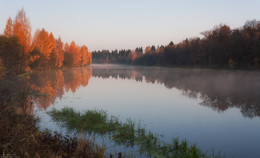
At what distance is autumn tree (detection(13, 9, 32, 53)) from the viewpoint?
1293 inches

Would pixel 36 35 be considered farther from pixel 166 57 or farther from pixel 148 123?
pixel 166 57

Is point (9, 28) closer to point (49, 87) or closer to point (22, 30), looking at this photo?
point (22, 30)

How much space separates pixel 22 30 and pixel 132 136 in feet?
116

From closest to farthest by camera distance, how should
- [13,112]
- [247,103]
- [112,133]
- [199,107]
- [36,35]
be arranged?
[112,133], [13,112], [199,107], [247,103], [36,35]

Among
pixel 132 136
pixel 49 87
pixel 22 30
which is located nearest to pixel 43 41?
pixel 22 30

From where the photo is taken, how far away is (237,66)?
165ft

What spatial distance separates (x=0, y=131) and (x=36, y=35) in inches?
1819

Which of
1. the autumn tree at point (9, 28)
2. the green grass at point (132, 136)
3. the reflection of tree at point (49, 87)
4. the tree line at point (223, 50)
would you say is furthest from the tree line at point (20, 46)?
the tree line at point (223, 50)

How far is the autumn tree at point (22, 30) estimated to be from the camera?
32.8 m

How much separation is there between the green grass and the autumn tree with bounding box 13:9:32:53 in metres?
27.9

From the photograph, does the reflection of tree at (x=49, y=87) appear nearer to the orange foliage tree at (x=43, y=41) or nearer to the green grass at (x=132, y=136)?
Answer: the green grass at (x=132, y=136)

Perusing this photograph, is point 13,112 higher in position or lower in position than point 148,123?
higher

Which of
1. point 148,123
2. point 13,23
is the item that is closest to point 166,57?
point 13,23

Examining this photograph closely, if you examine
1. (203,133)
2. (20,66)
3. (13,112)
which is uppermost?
(20,66)
